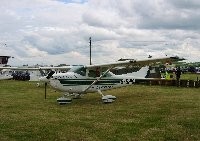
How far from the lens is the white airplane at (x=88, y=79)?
1923cm

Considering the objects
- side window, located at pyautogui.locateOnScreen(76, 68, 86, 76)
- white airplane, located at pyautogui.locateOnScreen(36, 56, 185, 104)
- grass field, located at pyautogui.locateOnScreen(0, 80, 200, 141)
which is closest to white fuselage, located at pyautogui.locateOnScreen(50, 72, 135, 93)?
white airplane, located at pyautogui.locateOnScreen(36, 56, 185, 104)

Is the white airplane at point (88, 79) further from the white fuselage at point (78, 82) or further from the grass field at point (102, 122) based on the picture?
the grass field at point (102, 122)

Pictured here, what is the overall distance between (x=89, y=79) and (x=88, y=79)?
0.21 ft

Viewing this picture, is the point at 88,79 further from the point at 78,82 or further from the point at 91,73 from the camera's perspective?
the point at 78,82

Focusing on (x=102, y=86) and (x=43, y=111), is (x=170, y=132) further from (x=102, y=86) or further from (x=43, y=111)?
(x=102, y=86)

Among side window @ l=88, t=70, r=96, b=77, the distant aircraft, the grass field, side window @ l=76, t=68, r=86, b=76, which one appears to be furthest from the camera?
side window @ l=88, t=70, r=96, b=77

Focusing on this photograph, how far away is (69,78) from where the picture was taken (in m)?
19.5

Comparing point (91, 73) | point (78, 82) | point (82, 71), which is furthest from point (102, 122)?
point (91, 73)

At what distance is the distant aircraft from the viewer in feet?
63.1

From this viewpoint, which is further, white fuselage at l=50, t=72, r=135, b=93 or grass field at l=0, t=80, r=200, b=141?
white fuselage at l=50, t=72, r=135, b=93

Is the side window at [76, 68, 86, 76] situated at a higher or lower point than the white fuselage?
higher

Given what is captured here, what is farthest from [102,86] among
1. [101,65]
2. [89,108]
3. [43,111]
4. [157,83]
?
[157,83]

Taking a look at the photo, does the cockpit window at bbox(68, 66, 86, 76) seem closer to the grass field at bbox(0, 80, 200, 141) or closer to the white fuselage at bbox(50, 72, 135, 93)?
the white fuselage at bbox(50, 72, 135, 93)

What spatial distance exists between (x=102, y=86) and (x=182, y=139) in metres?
10.9
